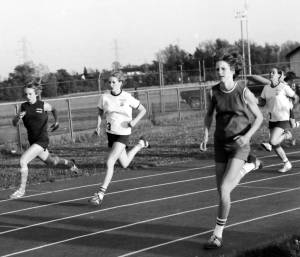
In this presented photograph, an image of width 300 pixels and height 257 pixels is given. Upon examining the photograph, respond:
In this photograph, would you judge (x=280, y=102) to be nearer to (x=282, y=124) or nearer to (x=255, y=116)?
(x=282, y=124)

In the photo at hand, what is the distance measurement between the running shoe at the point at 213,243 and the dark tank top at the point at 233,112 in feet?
3.45

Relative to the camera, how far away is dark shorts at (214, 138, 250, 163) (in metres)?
6.74

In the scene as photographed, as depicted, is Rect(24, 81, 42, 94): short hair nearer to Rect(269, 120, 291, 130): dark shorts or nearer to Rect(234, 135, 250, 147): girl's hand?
Rect(269, 120, 291, 130): dark shorts

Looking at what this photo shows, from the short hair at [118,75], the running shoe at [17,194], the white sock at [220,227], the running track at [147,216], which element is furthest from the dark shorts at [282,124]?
the white sock at [220,227]

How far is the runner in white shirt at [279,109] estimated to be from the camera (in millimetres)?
12078

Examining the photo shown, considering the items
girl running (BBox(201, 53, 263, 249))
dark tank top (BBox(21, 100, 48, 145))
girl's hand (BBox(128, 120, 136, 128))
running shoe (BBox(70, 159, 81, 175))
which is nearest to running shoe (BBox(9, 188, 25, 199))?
dark tank top (BBox(21, 100, 48, 145))

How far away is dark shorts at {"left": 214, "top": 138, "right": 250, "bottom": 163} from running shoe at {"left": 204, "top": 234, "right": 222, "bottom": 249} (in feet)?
2.72

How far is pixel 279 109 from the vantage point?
1219 centimetres

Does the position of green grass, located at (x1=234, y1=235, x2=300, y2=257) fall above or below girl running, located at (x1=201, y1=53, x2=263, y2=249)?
below

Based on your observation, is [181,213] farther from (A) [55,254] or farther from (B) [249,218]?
(A) [55,254]

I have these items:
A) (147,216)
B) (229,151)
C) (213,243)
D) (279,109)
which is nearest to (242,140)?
(229,151)

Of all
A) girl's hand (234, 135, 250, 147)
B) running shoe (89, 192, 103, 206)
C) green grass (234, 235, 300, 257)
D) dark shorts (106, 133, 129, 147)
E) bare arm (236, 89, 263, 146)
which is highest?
bare arm (236, 89, 263, 146)

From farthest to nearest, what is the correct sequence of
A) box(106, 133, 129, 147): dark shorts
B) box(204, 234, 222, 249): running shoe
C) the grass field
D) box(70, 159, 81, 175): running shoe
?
box(70, 159, 81, 175): running shoe < the grass field < box(106, 133, 129, 147): dark shorts < box(204, 234, 222, 249): running shoe

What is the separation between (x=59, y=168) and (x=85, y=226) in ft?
21.2
